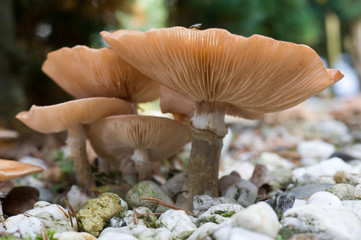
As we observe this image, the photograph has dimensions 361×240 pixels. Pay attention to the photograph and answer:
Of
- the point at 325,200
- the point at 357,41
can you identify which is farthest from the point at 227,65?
the point at 357,41

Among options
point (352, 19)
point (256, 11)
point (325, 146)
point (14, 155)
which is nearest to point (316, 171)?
point (325, 146)

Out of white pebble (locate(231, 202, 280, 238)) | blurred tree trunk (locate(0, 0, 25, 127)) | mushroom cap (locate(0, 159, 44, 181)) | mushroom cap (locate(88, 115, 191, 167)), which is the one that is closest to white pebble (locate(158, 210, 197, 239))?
white pebble (locate(231, 202, 280, 238))

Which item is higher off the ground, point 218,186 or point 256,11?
point 256,11

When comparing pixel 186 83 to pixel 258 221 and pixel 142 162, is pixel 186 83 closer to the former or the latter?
pixel 142 162

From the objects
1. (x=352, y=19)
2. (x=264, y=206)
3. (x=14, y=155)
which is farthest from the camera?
(x=352, y=19)

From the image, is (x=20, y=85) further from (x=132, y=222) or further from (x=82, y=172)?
(x=132, y=222)

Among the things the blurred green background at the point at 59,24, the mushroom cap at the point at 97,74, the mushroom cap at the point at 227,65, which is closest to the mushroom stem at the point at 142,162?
the mushroom cap at the point at 97,74

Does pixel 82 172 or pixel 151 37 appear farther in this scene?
pixel 82 172
